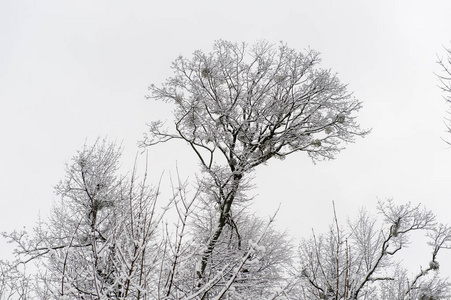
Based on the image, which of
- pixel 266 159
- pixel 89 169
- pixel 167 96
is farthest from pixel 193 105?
pixel 89 169

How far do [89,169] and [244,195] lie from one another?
4.14 meters

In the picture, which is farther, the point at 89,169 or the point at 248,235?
the point at 248,235

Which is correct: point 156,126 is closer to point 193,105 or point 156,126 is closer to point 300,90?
point 193,105

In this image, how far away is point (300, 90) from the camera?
876 cm

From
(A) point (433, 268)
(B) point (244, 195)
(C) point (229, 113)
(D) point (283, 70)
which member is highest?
(D) point (283, 70)

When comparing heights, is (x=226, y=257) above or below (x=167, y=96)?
below

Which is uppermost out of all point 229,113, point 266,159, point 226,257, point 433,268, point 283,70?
point 283,70

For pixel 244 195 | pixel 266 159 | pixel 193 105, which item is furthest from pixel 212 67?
pixel 244 195

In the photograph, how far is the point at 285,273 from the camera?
1427 centimetres

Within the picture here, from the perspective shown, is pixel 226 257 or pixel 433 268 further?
pixel 433 268

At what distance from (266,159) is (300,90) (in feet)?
6.71

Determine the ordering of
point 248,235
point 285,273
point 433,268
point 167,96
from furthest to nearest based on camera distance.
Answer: point 285,273
point 248,235
point 433,268
point 167,96

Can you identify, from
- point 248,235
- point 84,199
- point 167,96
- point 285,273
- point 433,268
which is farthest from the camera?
point 285,273

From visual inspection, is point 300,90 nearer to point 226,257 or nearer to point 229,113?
point 229,113
